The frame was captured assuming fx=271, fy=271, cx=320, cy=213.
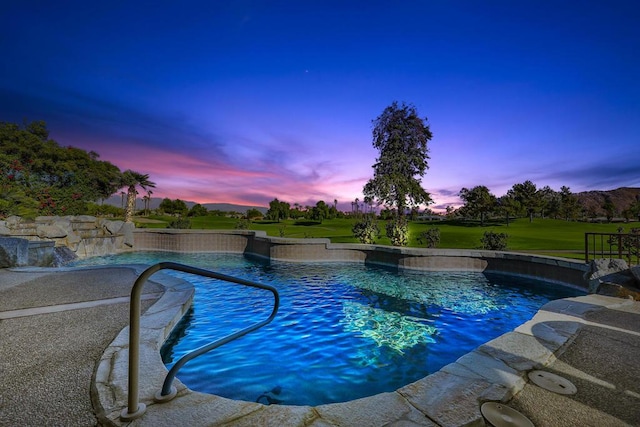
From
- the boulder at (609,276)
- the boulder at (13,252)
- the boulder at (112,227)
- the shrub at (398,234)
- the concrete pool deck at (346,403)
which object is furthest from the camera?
the boulder at (112,227)

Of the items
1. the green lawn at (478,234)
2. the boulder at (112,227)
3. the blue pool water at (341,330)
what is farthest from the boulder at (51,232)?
the green lawn at (478,234)

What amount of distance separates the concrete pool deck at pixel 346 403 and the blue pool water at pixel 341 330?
3.24ft

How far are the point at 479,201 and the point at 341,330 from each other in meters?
51.8

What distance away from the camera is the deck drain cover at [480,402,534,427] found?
6.12ft

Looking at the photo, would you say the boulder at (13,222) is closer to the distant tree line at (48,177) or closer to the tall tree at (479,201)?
the distant tree line at (48,177)

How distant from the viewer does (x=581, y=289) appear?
8.06 metres

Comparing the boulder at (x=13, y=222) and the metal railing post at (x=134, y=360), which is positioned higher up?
the boulder at (x=13, y=222)

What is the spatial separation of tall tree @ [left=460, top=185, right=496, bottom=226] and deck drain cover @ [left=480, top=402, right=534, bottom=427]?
50067mm

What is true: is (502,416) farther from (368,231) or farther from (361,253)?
(368,231)

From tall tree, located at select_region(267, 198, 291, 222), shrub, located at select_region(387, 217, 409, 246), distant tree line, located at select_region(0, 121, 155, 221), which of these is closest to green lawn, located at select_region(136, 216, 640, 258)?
shrub, located at select_region(387, 217, 409, 246)

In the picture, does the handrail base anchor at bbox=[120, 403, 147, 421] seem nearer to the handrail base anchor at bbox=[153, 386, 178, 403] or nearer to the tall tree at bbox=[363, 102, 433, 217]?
the handrail base anchor at bbox=[153, 386, 178, 403]

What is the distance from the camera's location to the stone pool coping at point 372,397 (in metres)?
1.88

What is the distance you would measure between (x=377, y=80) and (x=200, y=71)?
313 inches

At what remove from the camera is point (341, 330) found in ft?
17.5
